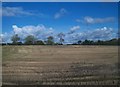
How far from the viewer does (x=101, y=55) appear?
16.0 feet

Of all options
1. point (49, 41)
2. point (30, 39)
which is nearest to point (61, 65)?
point (49, 41)

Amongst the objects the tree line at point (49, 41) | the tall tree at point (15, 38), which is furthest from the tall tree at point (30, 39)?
the tall tree at point (15, 38)

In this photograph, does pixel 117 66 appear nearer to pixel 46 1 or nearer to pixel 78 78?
pixel 78 78

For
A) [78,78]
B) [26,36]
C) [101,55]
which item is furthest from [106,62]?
[26,36]

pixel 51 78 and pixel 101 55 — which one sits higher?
pixel 101 55

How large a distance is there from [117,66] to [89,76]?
1.80ft

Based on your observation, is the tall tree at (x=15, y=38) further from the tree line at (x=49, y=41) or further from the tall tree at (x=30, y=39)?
the tall tree at (x=30, y=39)

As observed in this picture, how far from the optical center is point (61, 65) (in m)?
4.93

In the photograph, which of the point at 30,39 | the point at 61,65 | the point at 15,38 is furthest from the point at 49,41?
the point at 15,38

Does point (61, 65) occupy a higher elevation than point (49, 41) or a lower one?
lower

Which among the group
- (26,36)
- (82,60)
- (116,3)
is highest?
(116,3)

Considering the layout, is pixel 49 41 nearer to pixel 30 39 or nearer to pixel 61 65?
pixel 30 39

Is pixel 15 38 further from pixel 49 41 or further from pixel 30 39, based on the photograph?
pixel 49 41

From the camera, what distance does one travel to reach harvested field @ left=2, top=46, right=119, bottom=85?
487 centimetres
